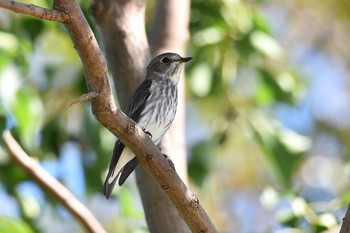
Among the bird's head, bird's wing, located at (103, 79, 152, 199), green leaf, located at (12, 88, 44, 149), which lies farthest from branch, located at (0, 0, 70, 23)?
the bird's head

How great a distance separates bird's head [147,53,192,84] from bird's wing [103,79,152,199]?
0.67 feet

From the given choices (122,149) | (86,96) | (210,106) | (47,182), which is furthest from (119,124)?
(210,106)

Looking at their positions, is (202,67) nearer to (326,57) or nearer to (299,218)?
(299,218)

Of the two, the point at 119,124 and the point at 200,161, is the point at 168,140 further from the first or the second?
the point at 119,124

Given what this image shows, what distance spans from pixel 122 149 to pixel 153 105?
582 millimetres

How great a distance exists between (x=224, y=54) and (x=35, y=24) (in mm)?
1062

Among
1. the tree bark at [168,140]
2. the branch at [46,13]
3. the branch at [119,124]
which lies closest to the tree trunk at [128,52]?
the tree bark at [168,140]

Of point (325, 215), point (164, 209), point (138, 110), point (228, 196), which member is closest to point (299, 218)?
point (325, 215)

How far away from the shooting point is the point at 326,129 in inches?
303

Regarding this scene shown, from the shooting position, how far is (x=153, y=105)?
4.09 metres

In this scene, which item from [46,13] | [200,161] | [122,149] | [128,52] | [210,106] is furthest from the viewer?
[210,106]

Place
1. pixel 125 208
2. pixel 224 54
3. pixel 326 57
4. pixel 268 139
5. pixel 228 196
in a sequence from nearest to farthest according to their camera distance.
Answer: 1. pixel 125 208
2. pixel 268 139
3. pixel 224 54
4. pixel 228 196
5. pixel 326 57

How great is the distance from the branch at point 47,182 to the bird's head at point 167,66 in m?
0.71

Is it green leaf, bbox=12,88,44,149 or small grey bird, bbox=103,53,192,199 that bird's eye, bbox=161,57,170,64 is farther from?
green leaf, bbox=12,88,44,149
